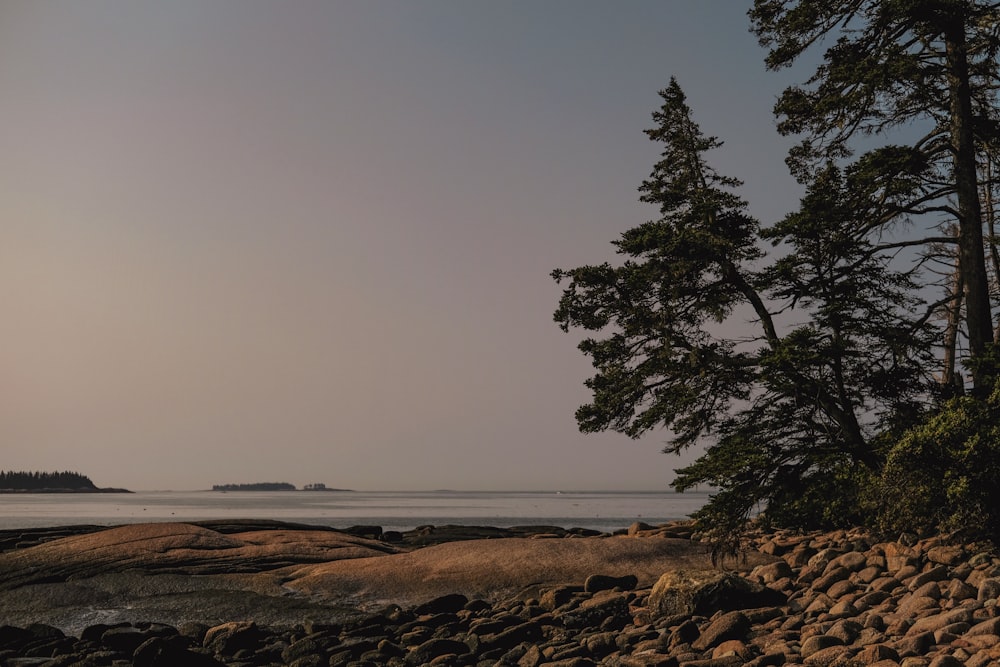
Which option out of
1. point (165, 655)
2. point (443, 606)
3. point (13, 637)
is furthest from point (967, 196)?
point (13, 637)

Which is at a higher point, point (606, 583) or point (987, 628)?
point (987, 628)

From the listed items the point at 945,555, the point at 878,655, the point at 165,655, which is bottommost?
the point at 165,655

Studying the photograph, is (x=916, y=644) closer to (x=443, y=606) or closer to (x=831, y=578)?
(x=831, y=578)

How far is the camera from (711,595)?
1386cm

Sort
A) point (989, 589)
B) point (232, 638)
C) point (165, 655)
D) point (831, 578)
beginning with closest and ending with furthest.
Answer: point (989, 589) < point (165, 655) < point (831, 578) < point (232, 638)

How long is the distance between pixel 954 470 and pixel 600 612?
6.70 m

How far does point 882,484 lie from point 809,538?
436 centimetres

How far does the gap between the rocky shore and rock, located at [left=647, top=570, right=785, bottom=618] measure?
25mm

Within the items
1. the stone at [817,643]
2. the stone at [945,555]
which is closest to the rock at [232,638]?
the stone at [817,643]

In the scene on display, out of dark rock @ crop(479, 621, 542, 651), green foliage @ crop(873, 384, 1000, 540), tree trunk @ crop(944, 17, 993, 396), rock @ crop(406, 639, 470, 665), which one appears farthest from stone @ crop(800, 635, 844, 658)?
tree trunk @ crop(944, 17, 993, 396)

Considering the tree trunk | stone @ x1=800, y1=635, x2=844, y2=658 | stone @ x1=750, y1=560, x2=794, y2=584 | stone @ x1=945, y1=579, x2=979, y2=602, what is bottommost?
stone @ x1=800, y1=635, x2=844, y2=658

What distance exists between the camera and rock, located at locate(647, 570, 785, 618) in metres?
13.8

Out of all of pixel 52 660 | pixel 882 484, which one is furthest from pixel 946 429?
pixel 52 660

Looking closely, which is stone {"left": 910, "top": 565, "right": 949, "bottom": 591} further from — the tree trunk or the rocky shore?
the tree trunk
